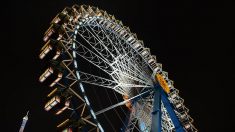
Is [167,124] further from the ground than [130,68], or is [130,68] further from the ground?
[130,68]

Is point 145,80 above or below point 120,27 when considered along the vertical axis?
below

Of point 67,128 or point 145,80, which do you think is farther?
point 145,80

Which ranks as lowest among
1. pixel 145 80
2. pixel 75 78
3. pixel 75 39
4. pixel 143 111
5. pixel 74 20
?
pixel 143 111

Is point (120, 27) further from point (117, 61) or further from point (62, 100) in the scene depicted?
point (62, 100)

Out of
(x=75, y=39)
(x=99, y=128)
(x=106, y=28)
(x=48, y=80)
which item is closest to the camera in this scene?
(x=99, y=128)

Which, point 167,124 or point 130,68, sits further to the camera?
point 167,124

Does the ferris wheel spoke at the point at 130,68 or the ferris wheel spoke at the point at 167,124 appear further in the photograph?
the ferris wheel spoke at the point at 167,124

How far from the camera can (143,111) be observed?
20.9 meters

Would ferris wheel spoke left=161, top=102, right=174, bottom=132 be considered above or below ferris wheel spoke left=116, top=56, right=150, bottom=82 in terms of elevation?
below

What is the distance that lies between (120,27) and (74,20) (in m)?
3.69

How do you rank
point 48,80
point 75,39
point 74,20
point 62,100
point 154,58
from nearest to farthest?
point 62,100
point 48,80
point 75,39
point 74,20
point 154,58

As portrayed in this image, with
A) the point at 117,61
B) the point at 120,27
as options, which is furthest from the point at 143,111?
the point at 120,27

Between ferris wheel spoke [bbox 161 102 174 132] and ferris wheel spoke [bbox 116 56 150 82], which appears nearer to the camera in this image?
ferris wheel spoke [bbox 116 56 150 82]

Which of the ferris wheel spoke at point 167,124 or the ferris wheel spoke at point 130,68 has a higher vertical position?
the ferris wheel spoke at point 130,68
